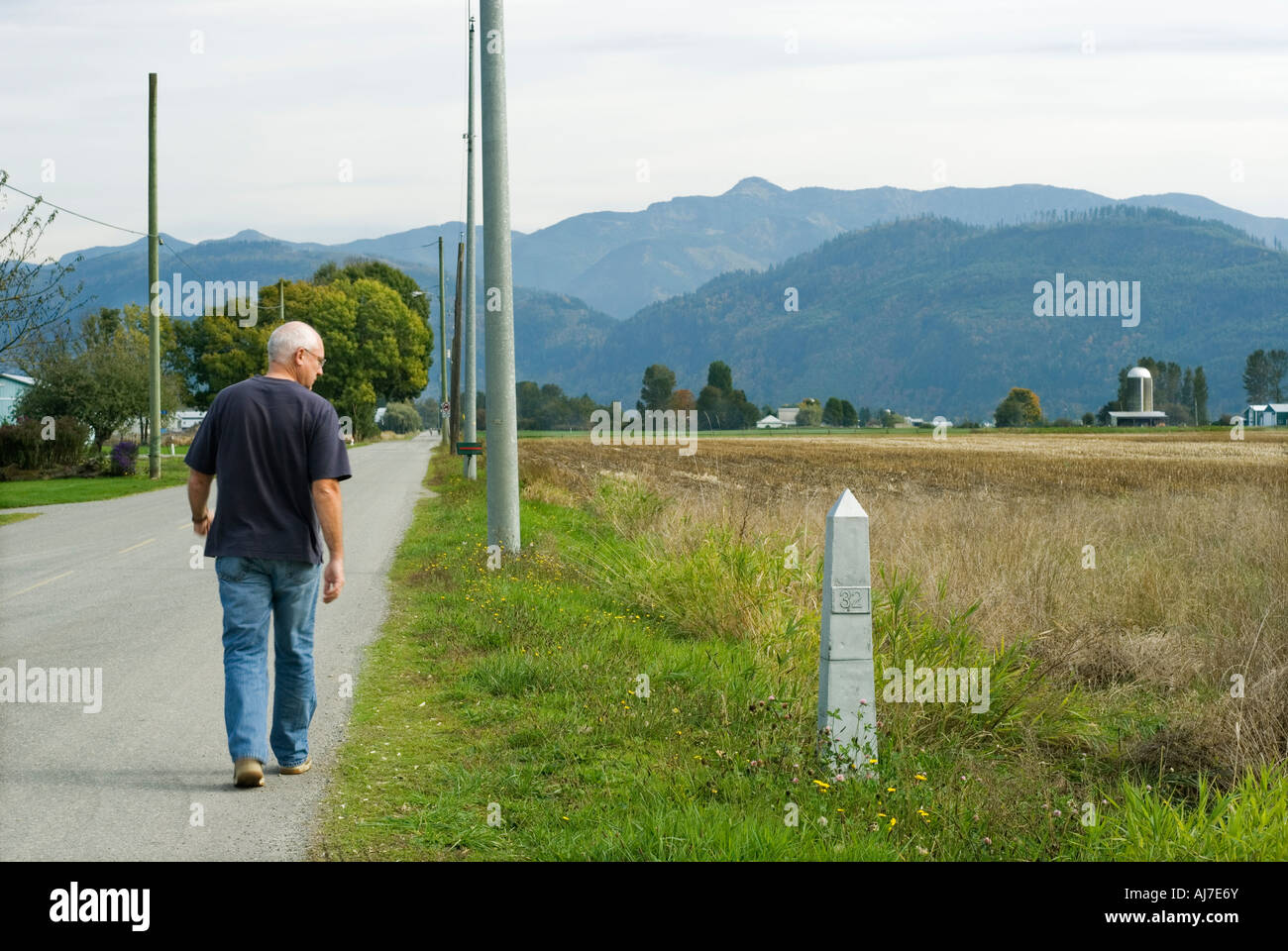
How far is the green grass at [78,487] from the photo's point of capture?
25.8 meters

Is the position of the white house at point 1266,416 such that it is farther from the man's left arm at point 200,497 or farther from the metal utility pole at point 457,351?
the man's left arm at point 200,497

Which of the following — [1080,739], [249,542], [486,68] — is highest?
[486,68]

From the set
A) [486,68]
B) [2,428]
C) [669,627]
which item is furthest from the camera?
[2,428]

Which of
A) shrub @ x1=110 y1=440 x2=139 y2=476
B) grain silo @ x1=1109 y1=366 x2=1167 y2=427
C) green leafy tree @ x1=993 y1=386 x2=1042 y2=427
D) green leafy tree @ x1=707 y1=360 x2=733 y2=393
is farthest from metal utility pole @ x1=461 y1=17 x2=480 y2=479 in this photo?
green leafy tree @ x1=993 y1=386 x2=1042 y2=427

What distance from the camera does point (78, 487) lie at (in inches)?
1150

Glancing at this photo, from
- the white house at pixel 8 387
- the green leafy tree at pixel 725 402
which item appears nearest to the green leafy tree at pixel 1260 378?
the green leafy tree at pixel 725 402

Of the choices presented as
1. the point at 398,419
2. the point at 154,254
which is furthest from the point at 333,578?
the point at 398,419

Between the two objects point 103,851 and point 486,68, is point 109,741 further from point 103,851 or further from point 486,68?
point 486,68

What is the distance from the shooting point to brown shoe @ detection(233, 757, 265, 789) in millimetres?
5602

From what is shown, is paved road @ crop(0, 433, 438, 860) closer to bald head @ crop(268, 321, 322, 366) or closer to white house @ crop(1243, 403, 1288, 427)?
bald head @ crop(268, 321, 322, 366)

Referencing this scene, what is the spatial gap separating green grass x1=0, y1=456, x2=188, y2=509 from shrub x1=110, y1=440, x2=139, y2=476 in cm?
29

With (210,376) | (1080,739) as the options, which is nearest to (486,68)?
(1080,739)

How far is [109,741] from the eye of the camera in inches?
257
